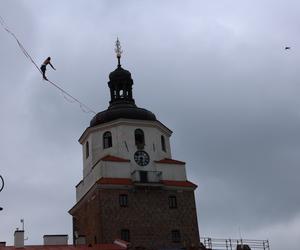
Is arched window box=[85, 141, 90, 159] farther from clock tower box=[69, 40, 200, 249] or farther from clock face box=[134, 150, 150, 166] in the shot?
clock face box=[134, 150, 150, 166]

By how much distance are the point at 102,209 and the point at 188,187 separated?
7.23 meters

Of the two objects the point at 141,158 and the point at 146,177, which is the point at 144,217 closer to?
the point at 146,177

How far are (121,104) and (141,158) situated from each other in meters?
5.21

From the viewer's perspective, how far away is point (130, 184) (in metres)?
51.5

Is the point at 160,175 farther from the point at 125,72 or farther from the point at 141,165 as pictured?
the point at 125,72

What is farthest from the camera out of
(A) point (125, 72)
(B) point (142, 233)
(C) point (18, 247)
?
(A) point (125, 72)

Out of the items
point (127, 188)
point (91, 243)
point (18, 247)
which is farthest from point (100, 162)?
point (18, 247)

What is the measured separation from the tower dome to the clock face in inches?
114

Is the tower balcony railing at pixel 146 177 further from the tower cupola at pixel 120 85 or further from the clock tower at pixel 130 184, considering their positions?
the tower cupola at pixel 120 85

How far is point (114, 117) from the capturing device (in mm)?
54531

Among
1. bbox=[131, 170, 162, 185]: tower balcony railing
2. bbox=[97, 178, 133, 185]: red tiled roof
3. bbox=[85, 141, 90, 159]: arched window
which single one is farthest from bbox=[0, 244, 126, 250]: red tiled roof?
bbox=[85, 141, 90, 159]: arched window

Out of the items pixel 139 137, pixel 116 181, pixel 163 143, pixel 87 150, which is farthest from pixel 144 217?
pixel 87 150

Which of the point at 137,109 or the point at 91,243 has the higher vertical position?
the point at 137,109

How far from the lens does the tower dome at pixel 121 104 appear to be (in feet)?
180
